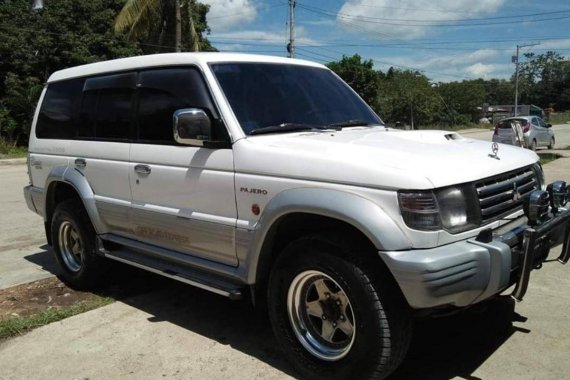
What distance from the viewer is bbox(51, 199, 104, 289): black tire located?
5383 mm

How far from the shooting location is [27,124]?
1039 inches

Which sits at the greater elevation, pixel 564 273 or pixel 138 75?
pixel 138 75

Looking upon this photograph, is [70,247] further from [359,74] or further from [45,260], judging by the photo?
[359,74]

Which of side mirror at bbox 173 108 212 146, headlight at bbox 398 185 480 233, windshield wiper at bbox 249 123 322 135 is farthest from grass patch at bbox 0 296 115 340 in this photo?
headlight at bbox 398 185 480 233

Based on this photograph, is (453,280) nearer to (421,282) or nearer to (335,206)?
(421,282)

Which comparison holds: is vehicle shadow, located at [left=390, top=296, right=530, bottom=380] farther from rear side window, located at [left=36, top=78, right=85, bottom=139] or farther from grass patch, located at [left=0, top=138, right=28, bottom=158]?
grass patch, located at [left=0, top=138, right=28, bottom=158]

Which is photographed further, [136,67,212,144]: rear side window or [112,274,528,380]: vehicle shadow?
[136,67,212,144]: rear side window

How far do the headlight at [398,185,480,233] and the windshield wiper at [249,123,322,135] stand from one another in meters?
1.24

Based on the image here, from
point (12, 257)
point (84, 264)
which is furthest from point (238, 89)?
point (12, 257)

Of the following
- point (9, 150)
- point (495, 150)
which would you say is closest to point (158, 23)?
point (9, 150)

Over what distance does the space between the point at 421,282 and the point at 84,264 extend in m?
3.59

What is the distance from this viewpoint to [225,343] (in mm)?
4234

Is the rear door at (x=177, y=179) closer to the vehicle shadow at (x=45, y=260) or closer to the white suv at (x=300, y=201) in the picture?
the white suv at (x=300, y=201)

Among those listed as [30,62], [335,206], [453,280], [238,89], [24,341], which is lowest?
[24,341]
